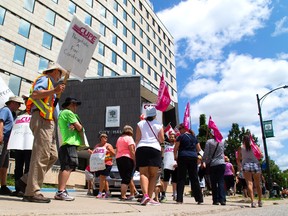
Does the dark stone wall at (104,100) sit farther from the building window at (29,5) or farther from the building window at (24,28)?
the building window at (29,5)

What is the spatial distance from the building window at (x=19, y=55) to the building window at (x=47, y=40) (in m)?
2.69

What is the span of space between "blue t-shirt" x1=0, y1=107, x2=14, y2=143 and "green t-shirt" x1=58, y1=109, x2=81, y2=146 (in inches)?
46.1

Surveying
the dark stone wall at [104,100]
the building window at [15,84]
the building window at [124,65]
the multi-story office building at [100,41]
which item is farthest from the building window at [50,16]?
the building window at [124,65]

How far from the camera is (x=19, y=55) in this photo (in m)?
27.7

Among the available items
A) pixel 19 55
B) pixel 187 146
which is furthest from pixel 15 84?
pixel 187 146

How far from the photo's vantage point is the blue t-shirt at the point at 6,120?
562 centimetres

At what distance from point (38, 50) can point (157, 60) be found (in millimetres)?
26130

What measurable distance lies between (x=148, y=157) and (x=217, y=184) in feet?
9.20

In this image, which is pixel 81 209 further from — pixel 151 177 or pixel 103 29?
pixel 103 29

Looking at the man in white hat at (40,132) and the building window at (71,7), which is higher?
the building window at (71,7)

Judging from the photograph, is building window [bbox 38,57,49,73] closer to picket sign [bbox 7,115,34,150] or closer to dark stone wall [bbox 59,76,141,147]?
dark stone wall [bbox 59,76,141,147]

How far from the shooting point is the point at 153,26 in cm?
5275

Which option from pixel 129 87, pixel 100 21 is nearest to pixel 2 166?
pixel 129 87

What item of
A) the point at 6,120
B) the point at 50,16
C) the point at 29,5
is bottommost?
the point at 6,120
